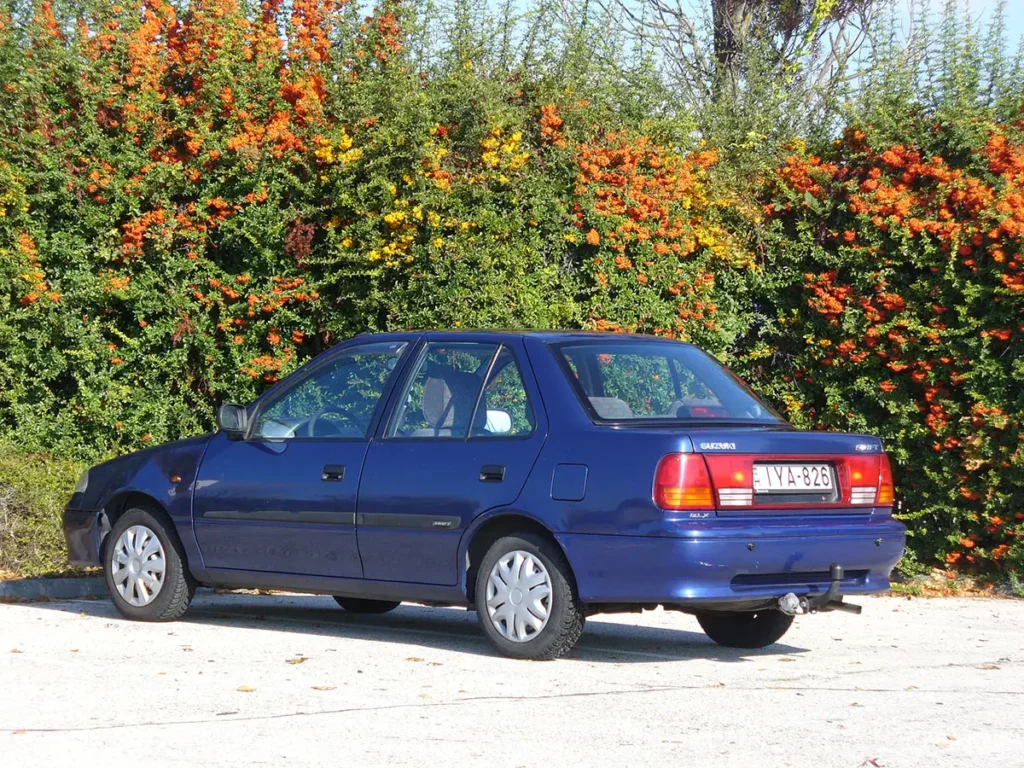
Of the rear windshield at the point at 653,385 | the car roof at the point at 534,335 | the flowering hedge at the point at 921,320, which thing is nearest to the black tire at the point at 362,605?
the car roof at the point at 534,335

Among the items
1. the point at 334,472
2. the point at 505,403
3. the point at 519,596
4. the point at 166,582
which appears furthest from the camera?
the point at 166,582

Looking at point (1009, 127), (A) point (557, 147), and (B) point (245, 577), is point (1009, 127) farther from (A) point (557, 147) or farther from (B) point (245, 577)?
(B) point (245, 577)

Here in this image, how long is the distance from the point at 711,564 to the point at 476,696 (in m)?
1.25

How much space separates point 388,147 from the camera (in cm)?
1273

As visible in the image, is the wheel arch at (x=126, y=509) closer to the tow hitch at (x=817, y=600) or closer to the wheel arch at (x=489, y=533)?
the wheel arch at (x=489, y=533)

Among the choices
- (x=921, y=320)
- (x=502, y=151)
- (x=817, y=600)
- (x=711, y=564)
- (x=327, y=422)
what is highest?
(x=502, y=151)

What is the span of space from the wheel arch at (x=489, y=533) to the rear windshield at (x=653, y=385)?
61 centimetres

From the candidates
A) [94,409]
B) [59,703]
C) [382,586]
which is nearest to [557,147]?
[94,409]

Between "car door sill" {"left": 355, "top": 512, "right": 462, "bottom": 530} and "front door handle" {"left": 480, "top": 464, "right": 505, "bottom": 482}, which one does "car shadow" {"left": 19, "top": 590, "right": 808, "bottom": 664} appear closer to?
"car door sill" {"left": 355, "top": 512, "right": 462, "bottom": 530}

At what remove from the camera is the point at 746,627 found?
8.56m

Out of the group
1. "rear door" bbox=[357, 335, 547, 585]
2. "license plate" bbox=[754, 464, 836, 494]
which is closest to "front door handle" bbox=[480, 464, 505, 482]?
"rear door" bbox=[357, 335, 547, 585]

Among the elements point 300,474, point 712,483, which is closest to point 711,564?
point 712,483

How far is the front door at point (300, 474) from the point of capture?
830cm

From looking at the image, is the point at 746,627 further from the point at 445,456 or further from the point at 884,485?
the point at 445,456
